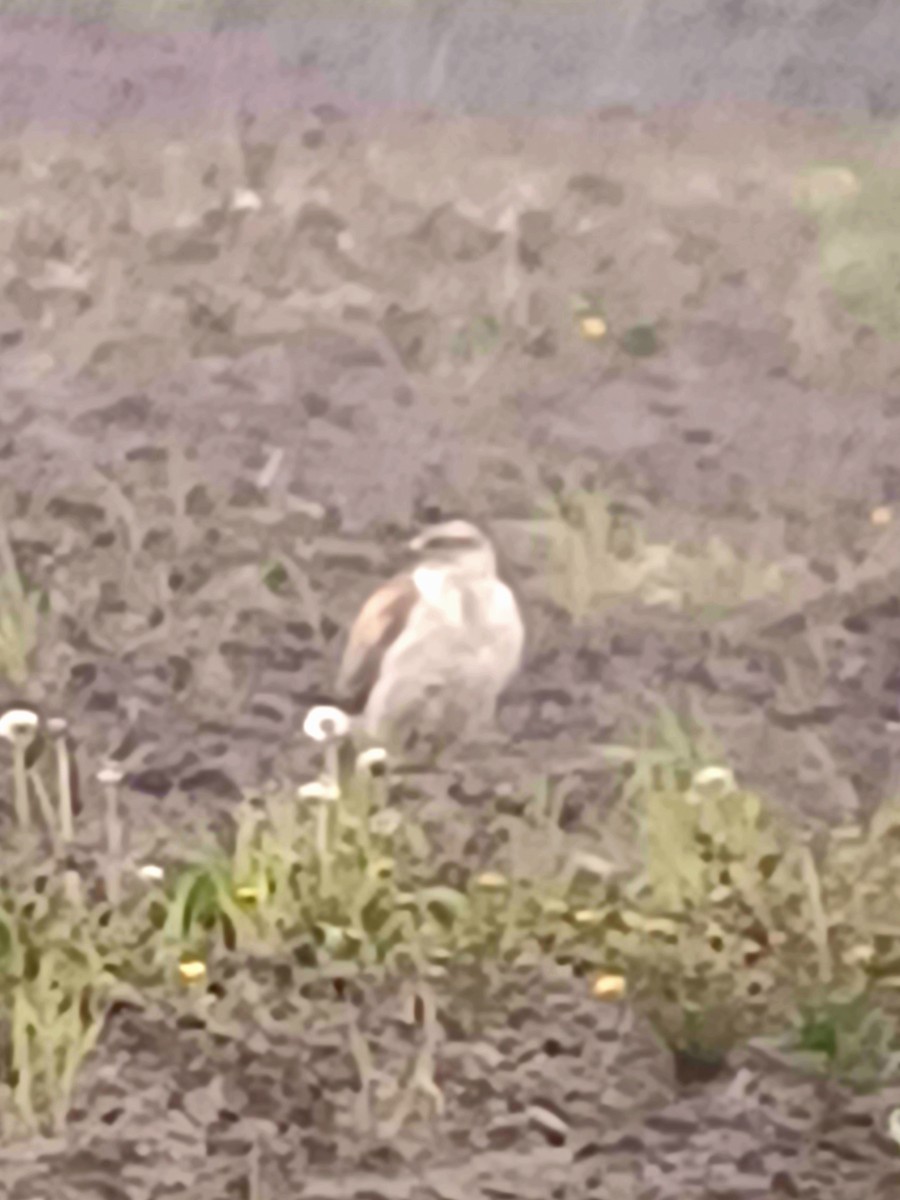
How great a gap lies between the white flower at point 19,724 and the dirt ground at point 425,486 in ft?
0.04

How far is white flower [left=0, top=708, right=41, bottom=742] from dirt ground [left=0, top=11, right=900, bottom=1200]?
11 mm

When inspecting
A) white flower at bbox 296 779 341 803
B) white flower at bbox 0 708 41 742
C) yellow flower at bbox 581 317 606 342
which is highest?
yellow flower at bbox 581 317 606 342

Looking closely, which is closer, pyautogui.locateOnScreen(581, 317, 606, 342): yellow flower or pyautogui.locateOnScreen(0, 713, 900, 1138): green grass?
pyautogui.locateOnScreen(0, 713, 900, 1138): green grass

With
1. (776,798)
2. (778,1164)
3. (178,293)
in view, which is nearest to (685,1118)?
(778,1164)

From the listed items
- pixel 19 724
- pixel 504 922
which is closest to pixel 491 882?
pixel 504 922

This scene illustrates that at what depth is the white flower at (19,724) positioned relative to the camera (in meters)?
0.77

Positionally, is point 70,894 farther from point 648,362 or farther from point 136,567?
point 648,362

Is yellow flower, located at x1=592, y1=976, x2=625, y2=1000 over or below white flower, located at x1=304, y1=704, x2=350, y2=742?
below

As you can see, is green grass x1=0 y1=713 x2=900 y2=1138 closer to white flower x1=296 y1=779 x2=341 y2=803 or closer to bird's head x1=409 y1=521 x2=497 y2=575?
white flower x1=296 y1=779 x2=341 y2=803

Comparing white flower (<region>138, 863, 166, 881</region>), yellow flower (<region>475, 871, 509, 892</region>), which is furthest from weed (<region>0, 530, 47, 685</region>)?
yellow flower (<region>475, 871, 509, 892</region>)

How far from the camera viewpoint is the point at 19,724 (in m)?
0.77

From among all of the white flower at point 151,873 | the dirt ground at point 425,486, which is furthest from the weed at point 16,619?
the white flower at point 151,873

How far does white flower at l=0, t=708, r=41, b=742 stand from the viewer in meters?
0.77

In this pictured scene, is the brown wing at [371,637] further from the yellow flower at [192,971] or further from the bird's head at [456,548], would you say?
the yellow flower at [192,971]
